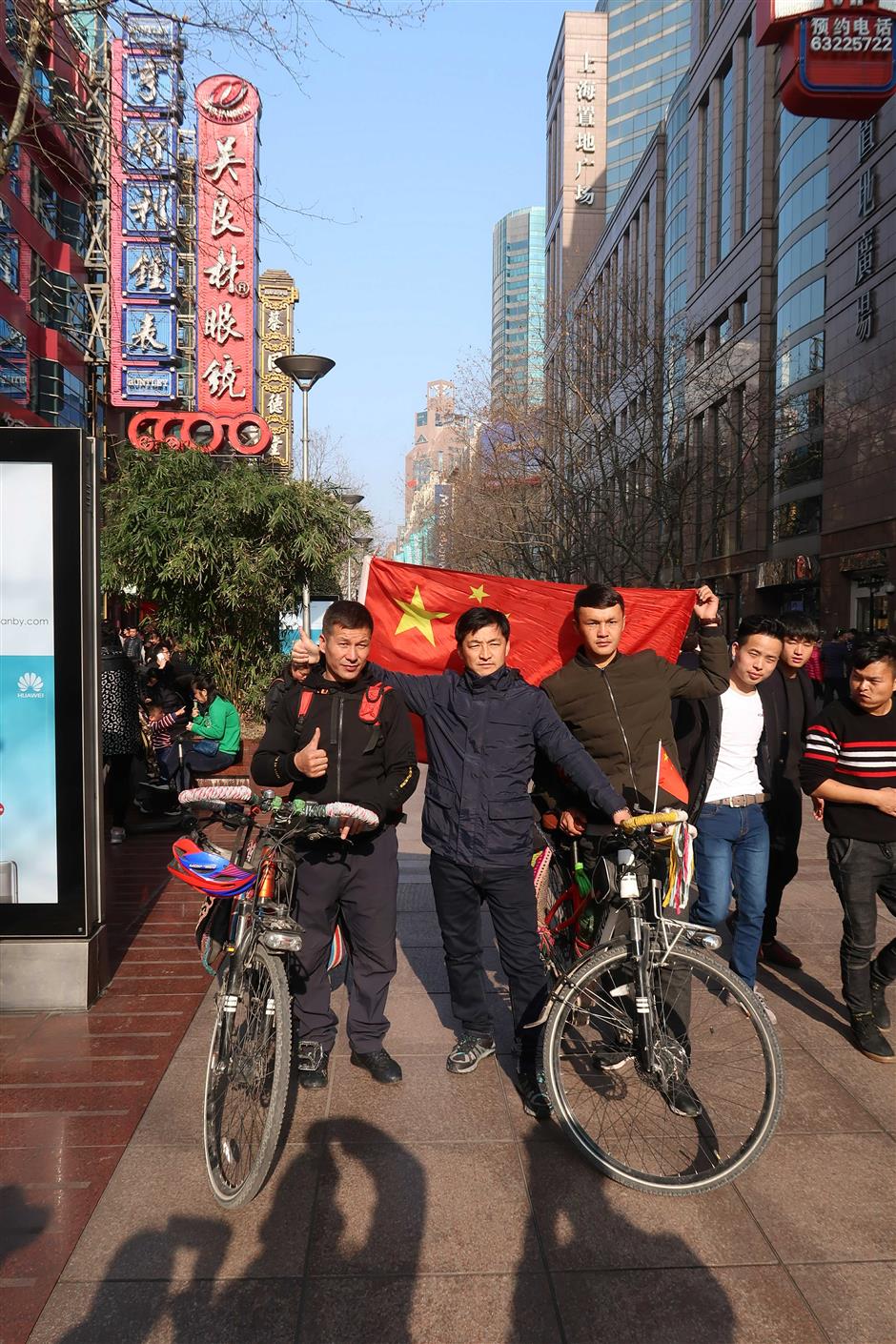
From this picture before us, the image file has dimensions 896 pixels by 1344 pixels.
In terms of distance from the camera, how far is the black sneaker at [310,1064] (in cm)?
422

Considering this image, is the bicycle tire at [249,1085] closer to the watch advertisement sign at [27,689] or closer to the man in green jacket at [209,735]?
the watch advertisement sign at [27,689]

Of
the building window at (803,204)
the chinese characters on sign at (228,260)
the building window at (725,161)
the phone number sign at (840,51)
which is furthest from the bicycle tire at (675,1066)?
the building window at (725,161)

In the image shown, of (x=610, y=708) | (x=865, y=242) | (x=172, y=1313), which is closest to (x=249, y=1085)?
(x=172, y=1313)

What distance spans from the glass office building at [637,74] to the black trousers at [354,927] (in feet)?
321

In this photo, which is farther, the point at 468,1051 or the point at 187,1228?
the point at 468,1051

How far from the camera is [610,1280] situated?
297 centimetres

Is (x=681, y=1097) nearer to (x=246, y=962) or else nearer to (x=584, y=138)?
(x=246, y=962)

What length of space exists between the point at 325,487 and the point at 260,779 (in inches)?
576

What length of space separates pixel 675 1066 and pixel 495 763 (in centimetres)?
123

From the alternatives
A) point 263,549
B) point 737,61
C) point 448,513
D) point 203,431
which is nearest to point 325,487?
point 263,549

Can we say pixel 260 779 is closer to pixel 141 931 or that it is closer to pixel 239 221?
pixel 141 931

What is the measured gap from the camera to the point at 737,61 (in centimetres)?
4019

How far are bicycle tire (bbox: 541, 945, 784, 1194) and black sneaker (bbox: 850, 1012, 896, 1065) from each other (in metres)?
1.20

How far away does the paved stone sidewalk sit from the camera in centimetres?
279
